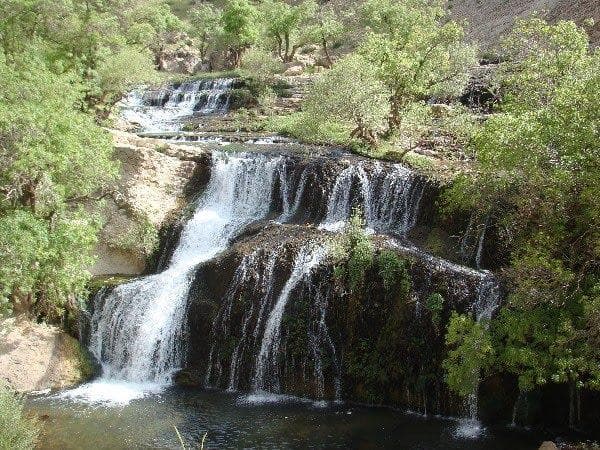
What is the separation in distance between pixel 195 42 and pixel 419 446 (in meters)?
59.3

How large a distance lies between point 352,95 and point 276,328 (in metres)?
10.6

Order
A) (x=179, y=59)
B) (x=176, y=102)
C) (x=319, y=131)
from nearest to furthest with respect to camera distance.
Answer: (x=319, y=131)
(x=176, y=102)
(x=179, y=59)

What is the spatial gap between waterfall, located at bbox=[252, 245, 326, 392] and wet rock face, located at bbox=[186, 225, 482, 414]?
6cm

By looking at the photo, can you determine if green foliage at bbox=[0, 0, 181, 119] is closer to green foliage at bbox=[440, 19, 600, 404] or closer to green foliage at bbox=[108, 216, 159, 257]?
green foliage at bbox=[108, 216, 159, 257]

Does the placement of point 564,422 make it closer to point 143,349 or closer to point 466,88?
point 143,349

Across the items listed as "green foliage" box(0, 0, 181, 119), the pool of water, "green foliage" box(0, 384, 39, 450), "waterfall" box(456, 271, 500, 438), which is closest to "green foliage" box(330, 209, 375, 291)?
"waterfall" box(456, 271, 500, 438)

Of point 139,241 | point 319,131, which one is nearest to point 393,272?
point 139,241

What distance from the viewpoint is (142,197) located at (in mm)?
21906

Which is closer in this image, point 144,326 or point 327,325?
point 327,325

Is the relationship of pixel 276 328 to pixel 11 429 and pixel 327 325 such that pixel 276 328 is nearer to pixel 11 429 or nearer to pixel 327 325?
pixel 327 325

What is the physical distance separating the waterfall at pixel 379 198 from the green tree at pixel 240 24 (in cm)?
3477

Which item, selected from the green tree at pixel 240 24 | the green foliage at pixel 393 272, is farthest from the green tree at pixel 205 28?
the green foliage at pixel 393 272

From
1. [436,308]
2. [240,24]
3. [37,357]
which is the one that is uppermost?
[240,24]

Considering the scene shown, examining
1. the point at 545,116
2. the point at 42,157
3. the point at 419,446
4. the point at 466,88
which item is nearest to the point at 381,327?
the point at 419,446
